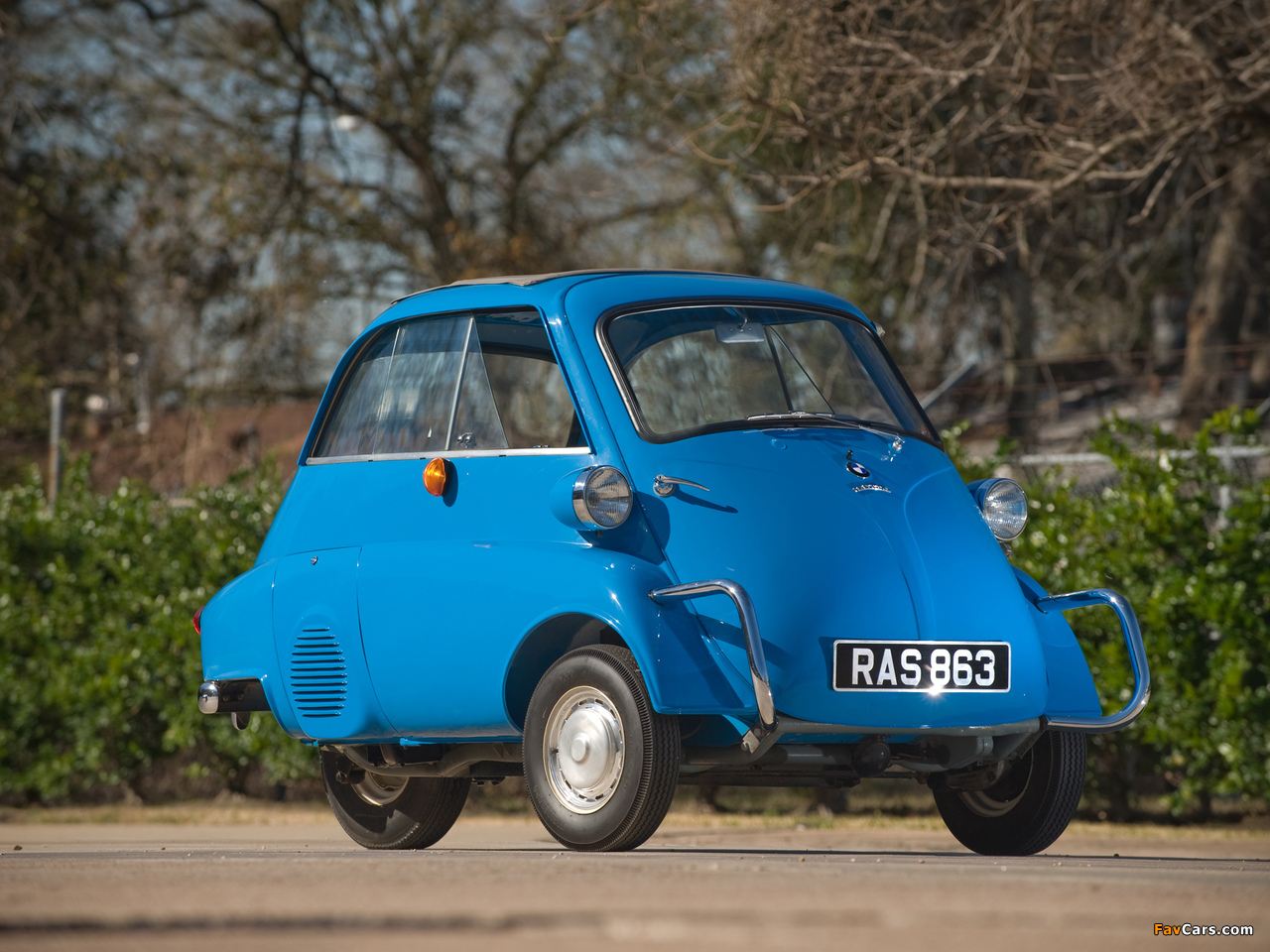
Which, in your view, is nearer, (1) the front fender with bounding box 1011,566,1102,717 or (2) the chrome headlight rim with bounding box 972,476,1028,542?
(1) the front fender with bounding box 1011,566,1102,717

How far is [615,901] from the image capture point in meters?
3.40

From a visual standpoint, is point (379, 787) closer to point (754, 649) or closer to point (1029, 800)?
point (754, 649)

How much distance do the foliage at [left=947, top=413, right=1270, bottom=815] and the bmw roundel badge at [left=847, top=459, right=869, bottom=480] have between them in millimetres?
3268

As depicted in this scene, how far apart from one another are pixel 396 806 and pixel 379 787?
0.11m

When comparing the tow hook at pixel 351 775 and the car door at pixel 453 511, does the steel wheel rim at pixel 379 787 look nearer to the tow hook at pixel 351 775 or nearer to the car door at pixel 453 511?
the tow hook at pixel 351 775

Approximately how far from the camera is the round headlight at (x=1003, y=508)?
556 cm

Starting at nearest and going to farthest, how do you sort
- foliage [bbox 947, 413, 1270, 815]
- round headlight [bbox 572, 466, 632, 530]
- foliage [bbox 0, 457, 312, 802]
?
round headlight [bbox 572, 466, 632, 530]
foliage [bbox 947, 413, 1270, 815]
foliage [bbox 0, 457, 312, 802]

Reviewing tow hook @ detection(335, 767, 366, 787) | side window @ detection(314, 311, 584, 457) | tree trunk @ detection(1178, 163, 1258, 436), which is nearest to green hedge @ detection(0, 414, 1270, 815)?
tow hook @ detection(335, 767, 366, 787)

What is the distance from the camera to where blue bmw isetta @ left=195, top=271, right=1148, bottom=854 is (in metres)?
4.67

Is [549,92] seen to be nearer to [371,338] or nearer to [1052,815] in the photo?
[371,338]

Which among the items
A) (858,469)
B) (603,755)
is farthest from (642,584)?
(858,469)

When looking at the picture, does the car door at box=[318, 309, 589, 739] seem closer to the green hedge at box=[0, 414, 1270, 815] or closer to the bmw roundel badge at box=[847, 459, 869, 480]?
the bmw roundel badge at box=[847, 459, 869, 480]

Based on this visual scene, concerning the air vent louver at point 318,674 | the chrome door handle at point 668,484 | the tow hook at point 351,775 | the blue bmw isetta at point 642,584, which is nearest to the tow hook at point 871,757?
the blue bmw isetta at point 642,584

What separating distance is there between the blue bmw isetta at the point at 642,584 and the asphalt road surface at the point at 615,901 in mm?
391
